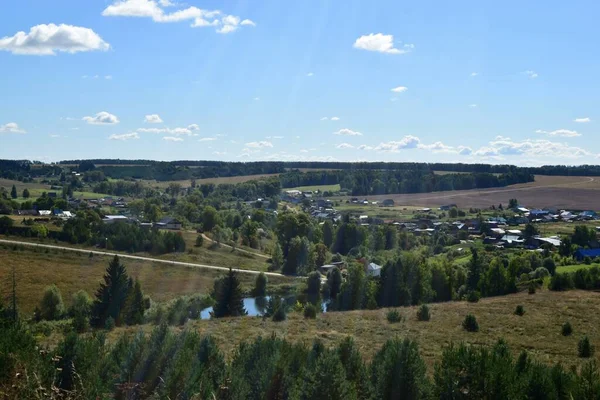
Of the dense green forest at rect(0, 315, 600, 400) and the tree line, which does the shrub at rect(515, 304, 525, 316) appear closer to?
the dense green forest at rect(0, 315, 600, 400)

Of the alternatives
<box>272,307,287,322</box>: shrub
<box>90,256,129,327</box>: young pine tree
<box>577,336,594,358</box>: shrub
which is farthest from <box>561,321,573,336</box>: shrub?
<box>90,256,129,327</box>: young pine tree

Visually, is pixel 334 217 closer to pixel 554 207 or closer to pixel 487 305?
pixel 554 207

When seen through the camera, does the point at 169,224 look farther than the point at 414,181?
No

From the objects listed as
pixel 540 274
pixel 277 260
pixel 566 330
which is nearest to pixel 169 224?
pixel 277 260

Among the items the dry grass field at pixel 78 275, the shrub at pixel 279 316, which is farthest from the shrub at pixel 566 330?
the dry grass field at pixel 78 275

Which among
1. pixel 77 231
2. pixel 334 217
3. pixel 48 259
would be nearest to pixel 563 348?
pixel 48 259

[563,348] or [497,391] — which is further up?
[497,391]

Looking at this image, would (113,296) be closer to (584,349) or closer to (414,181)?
(584,349)
